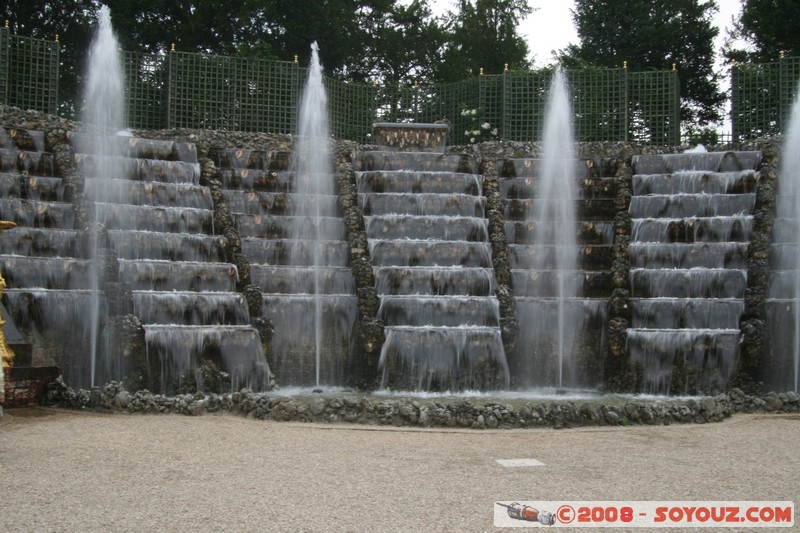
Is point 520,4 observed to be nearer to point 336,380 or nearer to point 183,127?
point 183,127

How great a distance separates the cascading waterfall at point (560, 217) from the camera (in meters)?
18.1

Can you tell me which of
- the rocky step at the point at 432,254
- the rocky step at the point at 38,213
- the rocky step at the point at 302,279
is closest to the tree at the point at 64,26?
the rocky step at the point at 38,213

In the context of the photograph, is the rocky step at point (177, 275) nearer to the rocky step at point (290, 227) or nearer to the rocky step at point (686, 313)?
the rocky step at point (290, 227)

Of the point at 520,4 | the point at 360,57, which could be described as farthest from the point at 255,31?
the point at 520,4

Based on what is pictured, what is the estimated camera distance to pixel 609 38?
35188 millimetres

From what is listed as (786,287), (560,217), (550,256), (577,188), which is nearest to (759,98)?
(577,188)

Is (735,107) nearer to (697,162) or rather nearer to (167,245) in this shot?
(697,162)

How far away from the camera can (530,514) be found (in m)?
6.78

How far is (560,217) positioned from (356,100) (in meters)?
9.67

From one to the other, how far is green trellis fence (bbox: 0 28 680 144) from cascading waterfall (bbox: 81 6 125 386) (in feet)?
Result: 3.37

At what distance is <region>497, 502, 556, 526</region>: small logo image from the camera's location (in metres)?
6.69

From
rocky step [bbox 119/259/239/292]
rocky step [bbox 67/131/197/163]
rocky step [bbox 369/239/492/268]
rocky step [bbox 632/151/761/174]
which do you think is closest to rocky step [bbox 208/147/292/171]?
rocky step [bbox 67/131/197/163]

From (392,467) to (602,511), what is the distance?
2.51 m

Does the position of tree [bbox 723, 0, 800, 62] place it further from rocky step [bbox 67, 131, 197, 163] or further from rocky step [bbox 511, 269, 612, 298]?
rocky step [bbox 67, 131, 197, 163]
